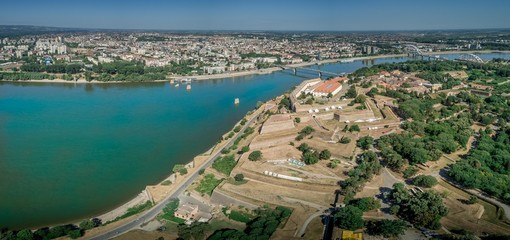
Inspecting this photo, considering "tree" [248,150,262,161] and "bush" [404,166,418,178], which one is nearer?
"bush" [404,166,418,178]

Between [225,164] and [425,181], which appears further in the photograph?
[225,164]

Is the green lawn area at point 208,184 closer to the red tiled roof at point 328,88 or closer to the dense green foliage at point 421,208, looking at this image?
the dense green foliage at point 421,208

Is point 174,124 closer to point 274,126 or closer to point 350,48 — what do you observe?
point 274,126

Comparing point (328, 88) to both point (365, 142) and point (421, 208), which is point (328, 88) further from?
point (421, 208)

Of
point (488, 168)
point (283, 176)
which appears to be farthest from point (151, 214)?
point (488, 168)

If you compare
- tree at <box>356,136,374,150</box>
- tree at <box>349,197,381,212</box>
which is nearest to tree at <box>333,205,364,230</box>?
tree at <box>349,197,381,212</box>

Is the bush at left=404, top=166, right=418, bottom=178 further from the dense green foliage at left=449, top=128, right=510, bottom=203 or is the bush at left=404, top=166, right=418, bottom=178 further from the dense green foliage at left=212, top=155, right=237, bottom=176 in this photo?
the dense green foliage at left=212, top=155, right=237, bottom=176
